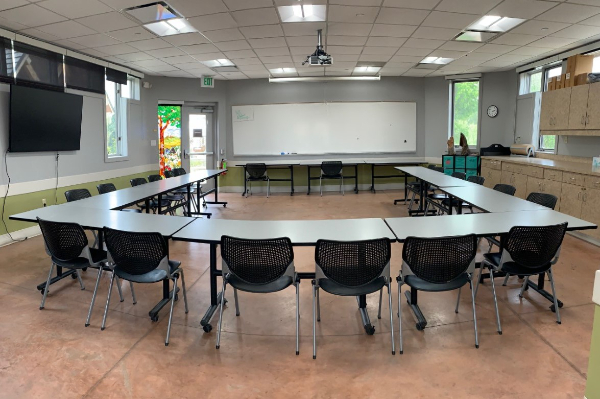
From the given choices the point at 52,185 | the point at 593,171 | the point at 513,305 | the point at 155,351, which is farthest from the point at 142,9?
the point at 593,171

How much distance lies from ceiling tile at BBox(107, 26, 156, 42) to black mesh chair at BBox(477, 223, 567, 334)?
5166mm

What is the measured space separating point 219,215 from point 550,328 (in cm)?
582

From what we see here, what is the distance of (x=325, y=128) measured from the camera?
10.4m

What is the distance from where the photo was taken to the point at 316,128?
34.1ft

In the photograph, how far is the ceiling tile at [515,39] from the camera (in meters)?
6.05

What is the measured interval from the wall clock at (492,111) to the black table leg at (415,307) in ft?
24.8

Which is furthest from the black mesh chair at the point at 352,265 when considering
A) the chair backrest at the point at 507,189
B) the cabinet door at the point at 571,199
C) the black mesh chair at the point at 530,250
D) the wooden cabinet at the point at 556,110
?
the wooden cabinet at the point at 556,110

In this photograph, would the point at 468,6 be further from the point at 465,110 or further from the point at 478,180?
the point at 465,110

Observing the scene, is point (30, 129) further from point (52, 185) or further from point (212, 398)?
point (212, 398)

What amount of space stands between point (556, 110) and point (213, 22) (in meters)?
5.82

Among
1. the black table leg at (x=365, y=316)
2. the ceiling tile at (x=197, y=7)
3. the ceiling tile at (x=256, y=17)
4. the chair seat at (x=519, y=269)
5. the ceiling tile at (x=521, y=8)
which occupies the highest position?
the ceiling tile at (x=521, y=8)

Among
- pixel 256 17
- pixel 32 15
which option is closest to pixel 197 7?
pixel 256 17

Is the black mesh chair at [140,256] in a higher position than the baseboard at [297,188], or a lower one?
higher

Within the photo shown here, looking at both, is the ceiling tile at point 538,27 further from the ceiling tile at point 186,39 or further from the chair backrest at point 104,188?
the chair backrest at point 104,188
